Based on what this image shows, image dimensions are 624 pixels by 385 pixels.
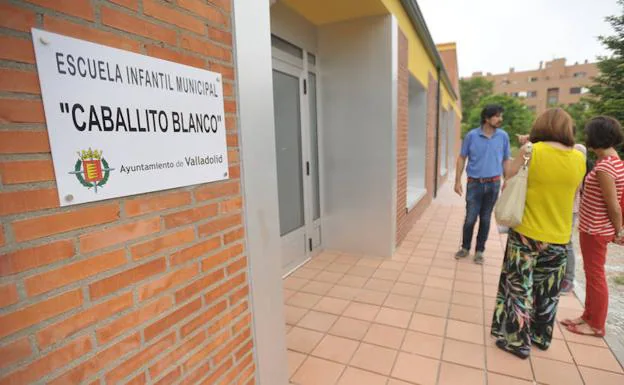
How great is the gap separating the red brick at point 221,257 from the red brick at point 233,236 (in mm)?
34

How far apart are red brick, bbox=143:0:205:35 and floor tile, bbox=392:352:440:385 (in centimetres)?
233

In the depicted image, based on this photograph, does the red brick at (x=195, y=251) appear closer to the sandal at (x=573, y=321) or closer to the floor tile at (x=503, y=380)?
the floor tile at (x=503, y=380)

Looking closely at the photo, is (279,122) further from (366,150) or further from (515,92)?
(515,92)

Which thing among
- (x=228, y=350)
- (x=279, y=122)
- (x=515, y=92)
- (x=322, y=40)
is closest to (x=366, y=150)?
(x=279, y=122)

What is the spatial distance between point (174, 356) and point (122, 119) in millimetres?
910

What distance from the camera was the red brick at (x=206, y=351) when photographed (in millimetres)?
1386

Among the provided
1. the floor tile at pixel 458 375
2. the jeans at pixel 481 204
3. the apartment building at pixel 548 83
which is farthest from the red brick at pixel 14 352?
the apartment building at pixel 548 83

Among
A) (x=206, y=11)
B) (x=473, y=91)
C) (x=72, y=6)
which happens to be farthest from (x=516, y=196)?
(x=473, y=91)

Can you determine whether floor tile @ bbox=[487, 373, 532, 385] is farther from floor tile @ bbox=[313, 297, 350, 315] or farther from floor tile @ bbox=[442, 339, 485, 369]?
floor tile @ bbox=[313, 297, 350, 315]

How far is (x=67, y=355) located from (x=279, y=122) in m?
3.05

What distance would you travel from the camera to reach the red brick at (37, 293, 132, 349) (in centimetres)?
92

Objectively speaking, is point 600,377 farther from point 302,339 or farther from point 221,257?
point 221,257

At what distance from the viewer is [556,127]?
2.19 metres

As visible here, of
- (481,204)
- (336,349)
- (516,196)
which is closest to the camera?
(516,196)
